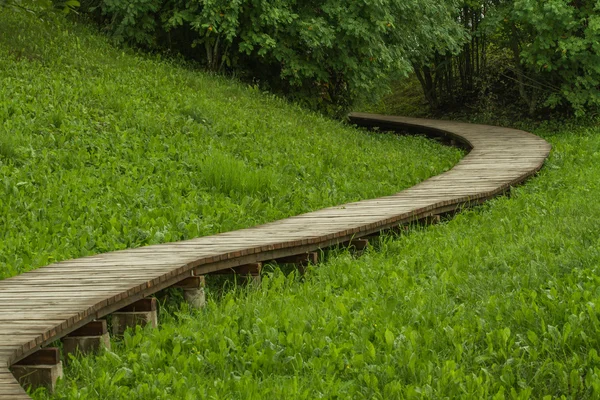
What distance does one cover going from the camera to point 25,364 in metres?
5.38

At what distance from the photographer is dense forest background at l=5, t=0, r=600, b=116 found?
1912 centimetres

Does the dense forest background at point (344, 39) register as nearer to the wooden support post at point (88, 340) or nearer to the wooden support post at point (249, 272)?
the wooden support post at point (249, 272)

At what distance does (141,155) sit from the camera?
12.8 metres

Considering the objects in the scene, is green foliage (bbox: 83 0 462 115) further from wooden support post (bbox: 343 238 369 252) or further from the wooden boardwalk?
wooden support post (bbox: 343 238 369 252)

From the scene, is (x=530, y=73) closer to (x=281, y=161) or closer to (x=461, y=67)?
(x=461, y=67)

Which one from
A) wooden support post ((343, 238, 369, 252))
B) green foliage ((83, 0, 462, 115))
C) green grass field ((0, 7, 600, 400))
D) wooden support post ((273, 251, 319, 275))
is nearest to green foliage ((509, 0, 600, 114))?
green foliage ((83, 0, 462, 115))

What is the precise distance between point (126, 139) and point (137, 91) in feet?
9.81

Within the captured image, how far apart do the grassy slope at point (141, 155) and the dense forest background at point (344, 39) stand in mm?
1155

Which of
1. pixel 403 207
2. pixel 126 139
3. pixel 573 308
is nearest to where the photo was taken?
pixel 573 308

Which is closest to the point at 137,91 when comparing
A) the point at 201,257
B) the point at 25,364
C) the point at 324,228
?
the point at 324,228

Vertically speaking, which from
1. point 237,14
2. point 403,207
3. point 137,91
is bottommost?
point 403,207

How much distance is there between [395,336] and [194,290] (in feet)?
6.47

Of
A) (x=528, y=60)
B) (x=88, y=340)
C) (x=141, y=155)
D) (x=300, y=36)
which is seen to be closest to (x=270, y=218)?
(x=141, y=155)

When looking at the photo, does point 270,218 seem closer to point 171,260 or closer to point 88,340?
point 171,260
